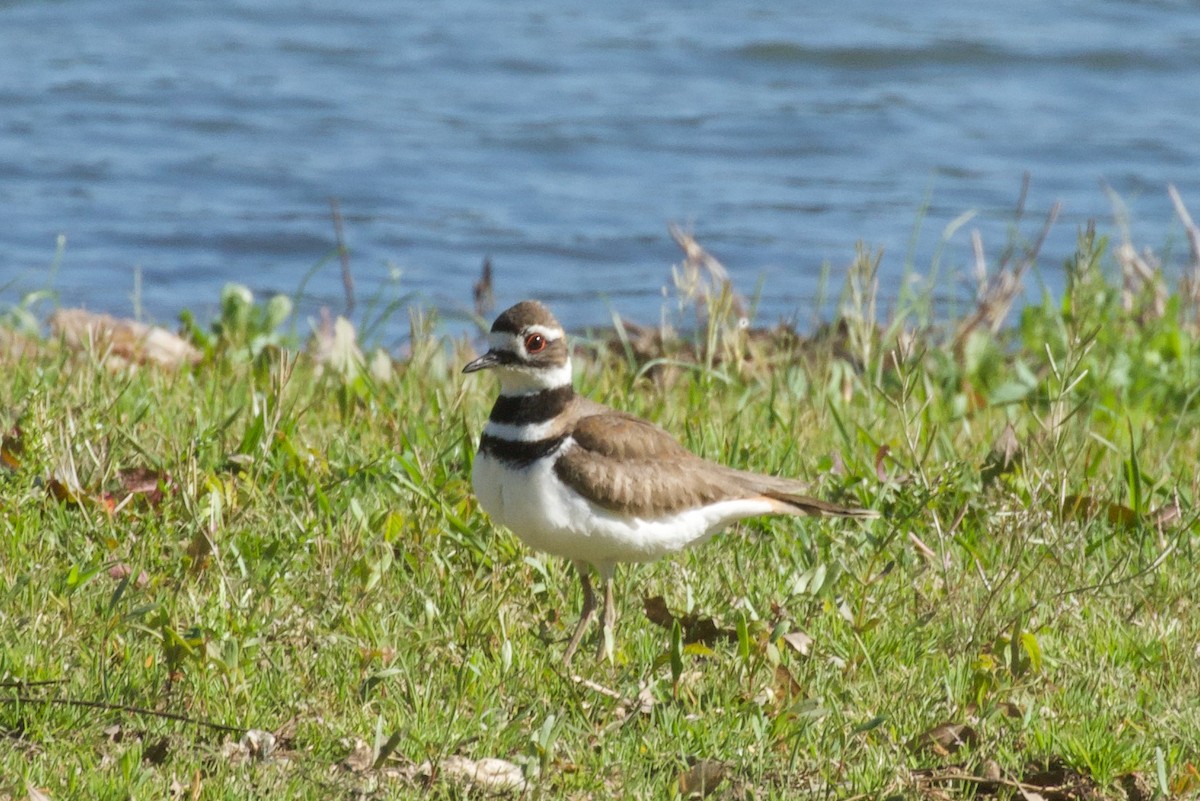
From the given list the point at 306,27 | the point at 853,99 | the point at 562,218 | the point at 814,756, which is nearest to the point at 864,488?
the point at 814,756

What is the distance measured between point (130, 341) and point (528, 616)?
342cm

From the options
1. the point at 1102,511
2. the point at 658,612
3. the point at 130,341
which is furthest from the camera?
the point at 130,341

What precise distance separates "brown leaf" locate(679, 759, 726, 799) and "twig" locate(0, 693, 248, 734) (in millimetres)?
1079

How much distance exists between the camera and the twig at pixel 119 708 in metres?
4.00

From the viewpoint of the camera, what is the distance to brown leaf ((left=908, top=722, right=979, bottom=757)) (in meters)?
4.22

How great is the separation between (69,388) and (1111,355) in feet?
16.3

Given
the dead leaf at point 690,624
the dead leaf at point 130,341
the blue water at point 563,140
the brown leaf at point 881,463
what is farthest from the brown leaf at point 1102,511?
the blue water at point 563,140

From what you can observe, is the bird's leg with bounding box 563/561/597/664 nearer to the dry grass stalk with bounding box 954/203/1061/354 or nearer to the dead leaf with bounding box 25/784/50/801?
the dead leaf with bounding box 25/784/50/801

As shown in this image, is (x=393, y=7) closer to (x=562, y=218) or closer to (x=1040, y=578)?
(x=562, y=218)

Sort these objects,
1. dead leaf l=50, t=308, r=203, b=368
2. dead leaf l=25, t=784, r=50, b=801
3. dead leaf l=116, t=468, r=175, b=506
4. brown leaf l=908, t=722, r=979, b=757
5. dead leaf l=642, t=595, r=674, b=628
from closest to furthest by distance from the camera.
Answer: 1. dead leaf l=25, t=784, r=50, b=801
2. brown leaf l=908, t=722, r=979, b=757
3. dead leaf l=642, t=595, r=674, b=628
4. dead leaf l=116, t=468, r=175, b=506
5. dead leaf l=50, t=308, r=203, b=368

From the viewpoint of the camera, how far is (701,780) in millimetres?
3963

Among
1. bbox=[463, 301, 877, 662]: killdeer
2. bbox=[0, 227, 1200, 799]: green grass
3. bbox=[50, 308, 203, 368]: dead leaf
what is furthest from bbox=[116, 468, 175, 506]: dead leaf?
bbox=[50, 308, 203, 368]: dead leaf

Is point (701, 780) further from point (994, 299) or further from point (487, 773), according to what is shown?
point (994, 299)

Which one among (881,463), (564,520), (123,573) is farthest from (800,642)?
(123,573)
